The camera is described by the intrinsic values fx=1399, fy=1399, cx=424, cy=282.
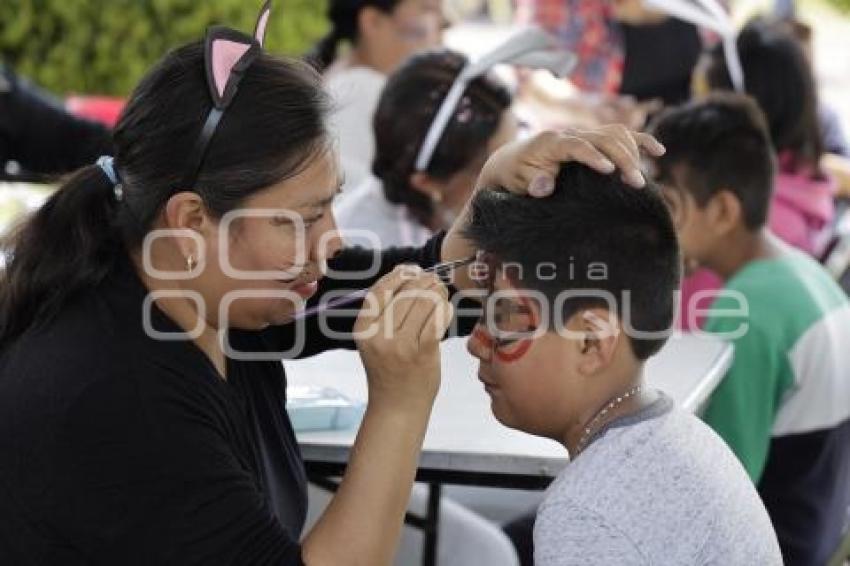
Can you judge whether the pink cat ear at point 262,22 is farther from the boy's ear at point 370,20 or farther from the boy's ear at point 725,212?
the boy's ear at point 370,20

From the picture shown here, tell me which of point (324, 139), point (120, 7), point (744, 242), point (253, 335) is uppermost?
point (324, 139)

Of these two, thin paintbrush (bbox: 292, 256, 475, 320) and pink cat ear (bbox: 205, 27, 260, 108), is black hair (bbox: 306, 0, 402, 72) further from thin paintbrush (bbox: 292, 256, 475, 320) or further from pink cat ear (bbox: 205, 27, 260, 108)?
pink cat ear (bbox: 205, 27, 260, 108)

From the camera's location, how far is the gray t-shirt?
1.50 m

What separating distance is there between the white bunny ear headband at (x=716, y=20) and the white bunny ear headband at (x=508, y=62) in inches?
31.7

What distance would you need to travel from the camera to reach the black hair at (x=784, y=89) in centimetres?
352

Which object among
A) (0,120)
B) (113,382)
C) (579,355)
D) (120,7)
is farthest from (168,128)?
(120,7)

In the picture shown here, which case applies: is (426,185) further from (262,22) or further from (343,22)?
(343,22)

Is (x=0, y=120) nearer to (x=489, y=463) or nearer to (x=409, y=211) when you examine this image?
(x=409, y=211)

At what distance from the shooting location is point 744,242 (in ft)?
8.93

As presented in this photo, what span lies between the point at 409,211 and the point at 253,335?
3.59ft

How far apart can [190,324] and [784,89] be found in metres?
2.23

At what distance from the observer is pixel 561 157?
1.75 meters

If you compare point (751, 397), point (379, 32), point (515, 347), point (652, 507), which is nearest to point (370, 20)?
point (379, 32)

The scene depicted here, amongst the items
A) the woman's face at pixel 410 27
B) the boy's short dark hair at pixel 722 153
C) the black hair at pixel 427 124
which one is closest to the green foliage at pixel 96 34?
the woman's face at pixel 410 27
